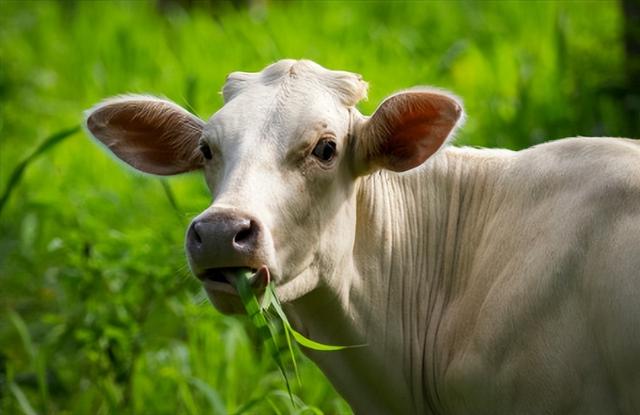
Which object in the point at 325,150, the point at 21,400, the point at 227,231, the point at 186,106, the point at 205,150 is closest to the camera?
the point at 227,231

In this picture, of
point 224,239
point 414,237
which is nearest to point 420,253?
point 414,237

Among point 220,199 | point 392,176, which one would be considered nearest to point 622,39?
point 392,176

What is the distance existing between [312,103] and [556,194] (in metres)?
0.85

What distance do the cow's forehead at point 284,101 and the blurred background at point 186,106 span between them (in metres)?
0.70

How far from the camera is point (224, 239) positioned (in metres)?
3.60

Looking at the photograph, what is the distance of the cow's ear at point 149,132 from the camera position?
441 centimetres

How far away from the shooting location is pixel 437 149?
415 centimetres

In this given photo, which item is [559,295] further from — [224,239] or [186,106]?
[186,106]

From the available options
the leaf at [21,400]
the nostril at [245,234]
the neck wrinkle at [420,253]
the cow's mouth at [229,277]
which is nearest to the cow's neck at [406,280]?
the neck wrinkle at [420,253]

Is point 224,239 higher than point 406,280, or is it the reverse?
point 224,239

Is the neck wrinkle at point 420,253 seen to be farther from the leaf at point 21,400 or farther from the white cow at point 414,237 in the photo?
the leaf at point 21,400

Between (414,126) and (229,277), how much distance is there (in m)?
0.88

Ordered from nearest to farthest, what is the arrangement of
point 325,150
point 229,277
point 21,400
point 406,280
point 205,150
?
point 229,277 → point 325,150 → point 205,150 → point 406,280 → point 21,400

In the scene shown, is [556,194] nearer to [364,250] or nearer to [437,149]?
[437,149]
